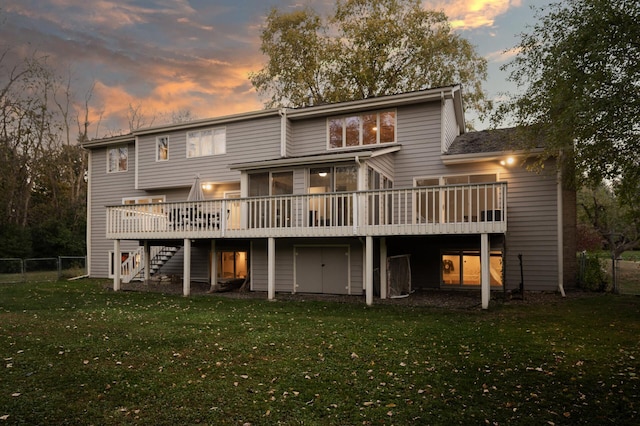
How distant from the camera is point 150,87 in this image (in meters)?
29.2

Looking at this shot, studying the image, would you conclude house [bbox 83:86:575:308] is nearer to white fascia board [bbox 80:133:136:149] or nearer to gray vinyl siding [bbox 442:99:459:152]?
gray vinyl siding [bbox 442:99:459:152]

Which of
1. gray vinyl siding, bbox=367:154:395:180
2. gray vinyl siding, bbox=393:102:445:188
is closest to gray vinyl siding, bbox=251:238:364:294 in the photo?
gray vinyl siding, bbox=367:154:395:180

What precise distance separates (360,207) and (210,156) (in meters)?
8.58

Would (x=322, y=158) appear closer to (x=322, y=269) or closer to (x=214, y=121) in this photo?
(x=322, y=269)

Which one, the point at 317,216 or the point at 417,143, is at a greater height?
the point at 417,143

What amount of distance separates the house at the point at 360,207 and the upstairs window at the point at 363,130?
1.6 inches

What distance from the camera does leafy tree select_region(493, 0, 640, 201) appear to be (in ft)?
29.0

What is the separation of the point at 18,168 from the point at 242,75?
18674 millimetres

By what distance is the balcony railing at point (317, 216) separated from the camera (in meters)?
11.6

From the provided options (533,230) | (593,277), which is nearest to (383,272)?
(533,230)

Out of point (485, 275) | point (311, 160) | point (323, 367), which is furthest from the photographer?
point (311, 160)

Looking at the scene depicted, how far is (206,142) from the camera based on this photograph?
1848 cm

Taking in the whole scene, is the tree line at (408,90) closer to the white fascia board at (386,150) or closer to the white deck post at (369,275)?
the white fascia board at (386,150)

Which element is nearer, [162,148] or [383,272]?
[383,272]
